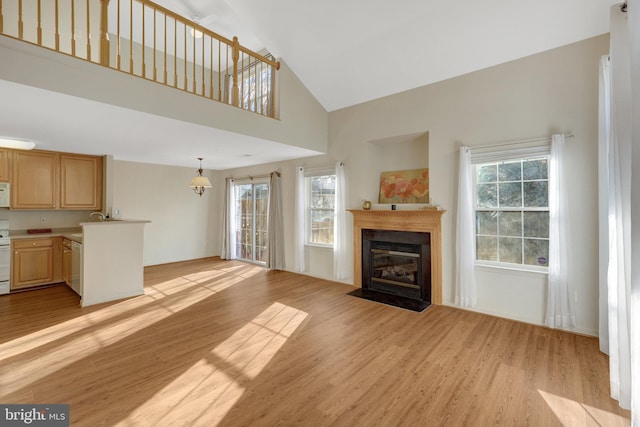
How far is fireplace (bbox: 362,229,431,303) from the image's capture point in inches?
169

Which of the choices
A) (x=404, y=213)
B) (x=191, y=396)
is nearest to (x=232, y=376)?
(x=191, y=396)

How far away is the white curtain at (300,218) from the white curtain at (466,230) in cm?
307

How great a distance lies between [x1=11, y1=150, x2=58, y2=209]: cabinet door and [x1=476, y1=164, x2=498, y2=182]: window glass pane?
7.12 meters

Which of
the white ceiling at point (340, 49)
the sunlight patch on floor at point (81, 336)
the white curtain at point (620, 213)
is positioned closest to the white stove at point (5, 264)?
the white ceiling at point (340, 49)

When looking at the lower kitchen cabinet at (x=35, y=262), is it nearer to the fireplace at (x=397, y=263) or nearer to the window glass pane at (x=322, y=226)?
the window glass pane at (x=322, y=226)

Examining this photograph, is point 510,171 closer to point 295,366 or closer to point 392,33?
point 392,33

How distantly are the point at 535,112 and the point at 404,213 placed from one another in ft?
6.78

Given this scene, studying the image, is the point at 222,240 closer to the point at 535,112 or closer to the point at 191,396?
the point at 191,396

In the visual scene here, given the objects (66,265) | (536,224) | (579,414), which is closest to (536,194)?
(536,224)

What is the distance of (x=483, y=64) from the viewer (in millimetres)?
3734

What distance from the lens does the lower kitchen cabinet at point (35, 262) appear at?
4.61 m

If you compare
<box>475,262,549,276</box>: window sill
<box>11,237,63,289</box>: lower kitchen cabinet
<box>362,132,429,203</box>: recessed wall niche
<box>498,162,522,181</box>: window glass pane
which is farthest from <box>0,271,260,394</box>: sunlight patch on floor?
<box>498,162,522,181</box>: window glass pane

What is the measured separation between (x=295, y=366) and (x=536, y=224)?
332 cm

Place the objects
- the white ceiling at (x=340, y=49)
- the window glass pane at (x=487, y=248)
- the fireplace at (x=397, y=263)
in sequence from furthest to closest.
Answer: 1. the fireplace at (x=397, y=263)
2. the window glass pane at (x=487, y=248)
3. the white ceiling at (x=340, y=49)
